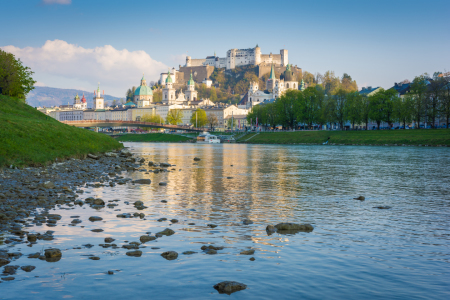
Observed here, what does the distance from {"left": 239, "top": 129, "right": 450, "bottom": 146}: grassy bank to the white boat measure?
41.0 ft

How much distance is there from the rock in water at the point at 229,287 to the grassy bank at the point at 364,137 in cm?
7123

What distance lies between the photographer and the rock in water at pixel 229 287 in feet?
27.6

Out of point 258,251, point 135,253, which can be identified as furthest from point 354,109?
point 135,253

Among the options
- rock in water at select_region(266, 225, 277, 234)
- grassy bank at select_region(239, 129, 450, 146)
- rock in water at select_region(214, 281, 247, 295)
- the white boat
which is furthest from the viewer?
the white boat

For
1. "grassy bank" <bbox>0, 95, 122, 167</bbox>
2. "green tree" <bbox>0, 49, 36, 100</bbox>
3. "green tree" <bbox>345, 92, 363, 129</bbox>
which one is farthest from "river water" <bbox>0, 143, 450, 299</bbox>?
"green tree" <bbox>345, 92, 363, 129</bbox>

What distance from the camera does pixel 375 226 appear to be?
1407 centimetres

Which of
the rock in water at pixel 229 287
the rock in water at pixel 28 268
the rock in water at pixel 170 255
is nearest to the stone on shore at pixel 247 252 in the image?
the rock in water at pixel 170 255

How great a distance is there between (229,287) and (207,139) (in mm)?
121448

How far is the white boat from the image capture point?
124 m

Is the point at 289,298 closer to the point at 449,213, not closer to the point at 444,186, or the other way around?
the point at 449,213

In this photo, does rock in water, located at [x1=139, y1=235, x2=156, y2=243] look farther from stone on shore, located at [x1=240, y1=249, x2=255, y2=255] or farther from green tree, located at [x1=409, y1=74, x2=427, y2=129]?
green tree, located at [x1=409, y1=74, x2=427, y2=129]

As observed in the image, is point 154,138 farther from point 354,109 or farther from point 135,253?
point 135,253

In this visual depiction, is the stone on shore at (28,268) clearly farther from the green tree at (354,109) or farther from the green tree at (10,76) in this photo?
the green tree at (354,109)

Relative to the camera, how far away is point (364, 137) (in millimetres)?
86875
